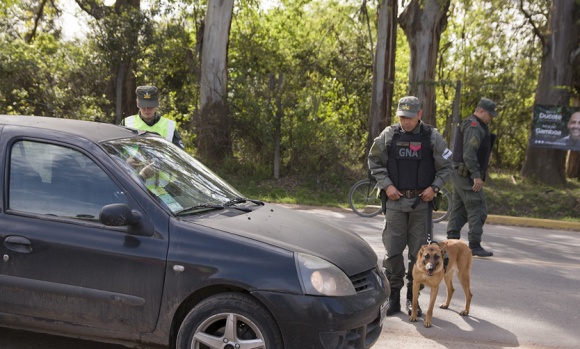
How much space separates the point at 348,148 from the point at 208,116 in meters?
3.57

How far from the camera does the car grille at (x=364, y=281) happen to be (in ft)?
13.5

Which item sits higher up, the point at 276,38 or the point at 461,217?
the point at 276,38

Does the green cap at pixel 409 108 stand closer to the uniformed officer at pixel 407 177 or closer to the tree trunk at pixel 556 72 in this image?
the uniformed officer at pixel 407 177

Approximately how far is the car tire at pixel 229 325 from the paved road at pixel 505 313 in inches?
40.9

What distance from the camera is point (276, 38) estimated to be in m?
27.8

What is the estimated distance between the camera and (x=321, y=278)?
3898 millimetres

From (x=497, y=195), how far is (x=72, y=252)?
39.5ft

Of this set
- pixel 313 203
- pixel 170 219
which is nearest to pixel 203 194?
pixel 170 219

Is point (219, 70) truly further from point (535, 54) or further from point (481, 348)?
point (481, 348)

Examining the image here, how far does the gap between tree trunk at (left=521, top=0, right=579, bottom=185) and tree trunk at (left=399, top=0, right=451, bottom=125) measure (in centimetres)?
268

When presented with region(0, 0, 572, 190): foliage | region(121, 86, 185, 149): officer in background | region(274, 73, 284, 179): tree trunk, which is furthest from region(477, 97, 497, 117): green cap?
region(274, 73, 284, 179): tree trunk

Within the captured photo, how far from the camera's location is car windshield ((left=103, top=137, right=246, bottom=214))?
4305mm

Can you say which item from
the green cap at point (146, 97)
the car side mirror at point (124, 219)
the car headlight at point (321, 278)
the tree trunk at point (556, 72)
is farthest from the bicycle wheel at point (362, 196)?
the car side mirror at point (124, 219)

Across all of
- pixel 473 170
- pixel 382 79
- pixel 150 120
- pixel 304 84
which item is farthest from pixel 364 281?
pixel 304 84
